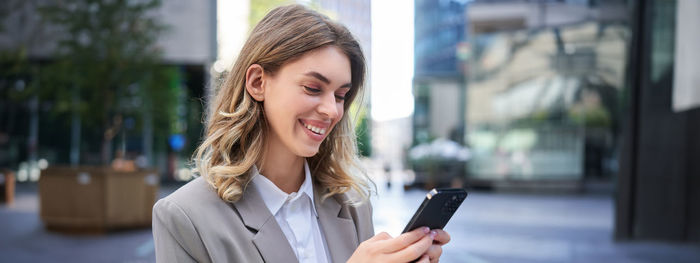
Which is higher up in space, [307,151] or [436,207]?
[307,151]

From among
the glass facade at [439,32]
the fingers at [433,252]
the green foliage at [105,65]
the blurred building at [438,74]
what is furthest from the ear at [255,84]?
the glass facade at [439,32]

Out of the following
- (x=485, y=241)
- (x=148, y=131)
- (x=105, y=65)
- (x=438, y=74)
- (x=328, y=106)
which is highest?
(x=438, y=74)

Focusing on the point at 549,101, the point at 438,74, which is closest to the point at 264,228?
the point at 549,101

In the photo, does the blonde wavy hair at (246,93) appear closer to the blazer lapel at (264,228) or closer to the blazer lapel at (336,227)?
the blazer lapel at (264,228)

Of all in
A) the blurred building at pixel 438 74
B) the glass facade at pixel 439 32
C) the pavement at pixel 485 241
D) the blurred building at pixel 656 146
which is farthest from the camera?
the glass facade at pixel 439 32

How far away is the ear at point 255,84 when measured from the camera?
1535 millimetres

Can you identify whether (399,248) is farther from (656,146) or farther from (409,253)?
(656,146)

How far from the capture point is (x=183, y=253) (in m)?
1.40

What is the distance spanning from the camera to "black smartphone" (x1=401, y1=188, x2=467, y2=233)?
129cm

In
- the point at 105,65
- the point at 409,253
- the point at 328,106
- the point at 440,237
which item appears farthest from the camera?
the point at 105,65

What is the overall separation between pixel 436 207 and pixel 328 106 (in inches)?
16.5

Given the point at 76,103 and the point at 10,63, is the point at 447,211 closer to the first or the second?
the point at 76,103

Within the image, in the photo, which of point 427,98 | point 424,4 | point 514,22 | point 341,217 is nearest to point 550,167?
point 514,22

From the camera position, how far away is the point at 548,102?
67.8 ft
